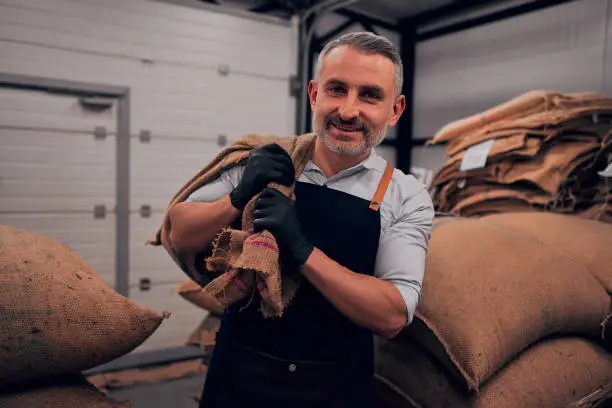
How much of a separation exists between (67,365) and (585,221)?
88.7 inches

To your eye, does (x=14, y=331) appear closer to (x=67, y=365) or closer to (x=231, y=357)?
(x=67, y=365)

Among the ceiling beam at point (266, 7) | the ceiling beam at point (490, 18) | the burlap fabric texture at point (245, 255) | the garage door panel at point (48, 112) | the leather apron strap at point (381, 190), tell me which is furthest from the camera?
the ceiling beam at point (266, 7)

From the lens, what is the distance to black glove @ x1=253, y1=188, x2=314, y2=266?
1.18 metres

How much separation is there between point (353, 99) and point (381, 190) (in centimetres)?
28

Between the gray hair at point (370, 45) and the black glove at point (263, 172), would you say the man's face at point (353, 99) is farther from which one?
the black glove at point (263, 172)

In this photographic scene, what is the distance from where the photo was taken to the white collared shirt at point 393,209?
131cm

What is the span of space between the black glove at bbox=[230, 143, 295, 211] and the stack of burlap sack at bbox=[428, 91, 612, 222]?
1.70m

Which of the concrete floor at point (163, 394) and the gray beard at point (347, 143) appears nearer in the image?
the gray beard at point (347, 143)

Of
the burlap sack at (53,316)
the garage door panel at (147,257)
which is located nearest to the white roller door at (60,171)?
the garage door panel at (147,257)

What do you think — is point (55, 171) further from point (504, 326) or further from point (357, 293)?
point (504, 326)

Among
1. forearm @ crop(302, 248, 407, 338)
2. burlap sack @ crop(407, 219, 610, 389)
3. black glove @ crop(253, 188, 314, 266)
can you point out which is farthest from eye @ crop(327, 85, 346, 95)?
burlap sack @ crop(407, 219, 610, 389)

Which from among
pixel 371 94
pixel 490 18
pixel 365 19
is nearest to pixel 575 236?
pixel 371 94

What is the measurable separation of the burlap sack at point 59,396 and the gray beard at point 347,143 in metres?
0.99

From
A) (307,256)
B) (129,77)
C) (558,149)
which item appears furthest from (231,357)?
(129,77)
